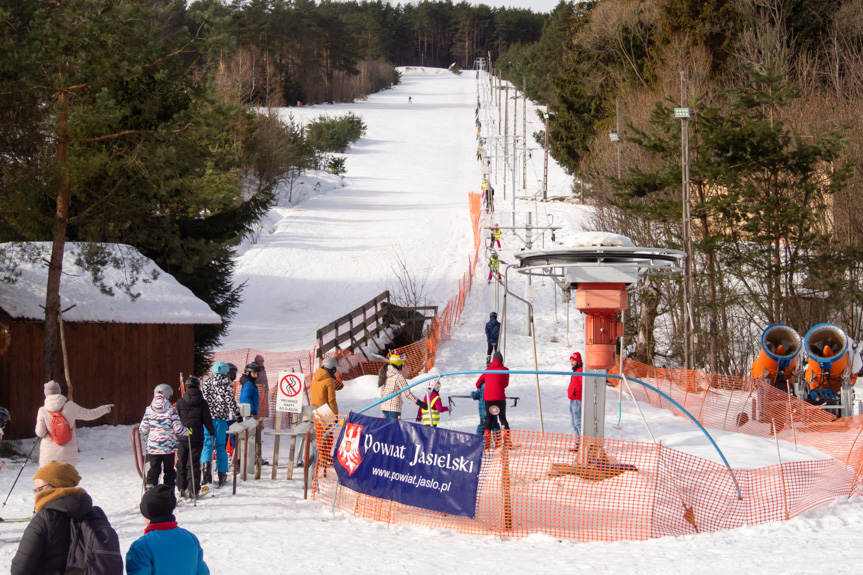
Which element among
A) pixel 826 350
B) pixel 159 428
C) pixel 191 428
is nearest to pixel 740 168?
pixel 826 350

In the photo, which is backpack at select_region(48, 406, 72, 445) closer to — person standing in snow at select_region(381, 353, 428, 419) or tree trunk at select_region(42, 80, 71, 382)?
person standing in snow at select_region(381, 353, 428, 419)

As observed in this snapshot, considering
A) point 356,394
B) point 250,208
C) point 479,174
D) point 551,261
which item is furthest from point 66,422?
point 479,174

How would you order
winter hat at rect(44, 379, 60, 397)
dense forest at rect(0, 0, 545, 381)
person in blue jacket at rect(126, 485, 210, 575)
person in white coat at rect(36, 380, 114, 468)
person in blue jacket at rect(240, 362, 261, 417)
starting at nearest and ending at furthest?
person in blue jacket at rect(126, 485, 210, 575), person in white coat at rect(36, 380, 114, 468), winter hat at rect(44, 379, 60, 397), person in blue jacket at rect(240, 362, 261, 417), dense forest at rect(0, 0, 545, 381)

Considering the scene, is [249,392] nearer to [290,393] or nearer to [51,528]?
[290,393]

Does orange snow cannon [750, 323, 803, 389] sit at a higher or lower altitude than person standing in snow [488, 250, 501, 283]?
lower

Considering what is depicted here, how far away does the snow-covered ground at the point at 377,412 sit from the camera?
7.23 meters

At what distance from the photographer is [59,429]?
8.27 meters

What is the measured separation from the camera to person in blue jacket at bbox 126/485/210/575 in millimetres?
4043

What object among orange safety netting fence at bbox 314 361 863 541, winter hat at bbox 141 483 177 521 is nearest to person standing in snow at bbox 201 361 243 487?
orange safety netting fence at bbox 314 361 863 541

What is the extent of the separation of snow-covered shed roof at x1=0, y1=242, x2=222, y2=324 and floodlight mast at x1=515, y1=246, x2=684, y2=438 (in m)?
8.15

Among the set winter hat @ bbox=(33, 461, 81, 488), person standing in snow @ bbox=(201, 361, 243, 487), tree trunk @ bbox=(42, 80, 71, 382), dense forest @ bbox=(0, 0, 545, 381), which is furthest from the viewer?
tree trunk @ bbox=(42, 80, 71, 382)

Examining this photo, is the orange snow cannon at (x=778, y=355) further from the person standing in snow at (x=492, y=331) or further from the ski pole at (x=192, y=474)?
the ski pole at (x=192, y=474)

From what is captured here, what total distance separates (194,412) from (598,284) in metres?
5.25

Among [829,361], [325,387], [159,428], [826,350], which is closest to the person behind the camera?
[159,428]
